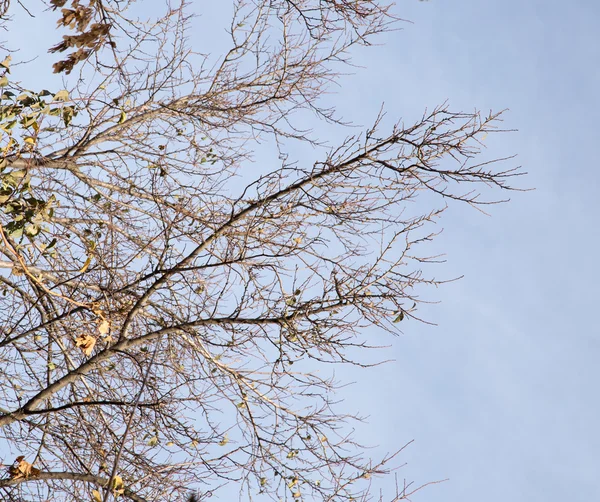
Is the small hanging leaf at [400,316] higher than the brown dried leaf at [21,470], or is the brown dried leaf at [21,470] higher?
the small hanging leaf at [400,316]

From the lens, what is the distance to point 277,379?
18.3ft

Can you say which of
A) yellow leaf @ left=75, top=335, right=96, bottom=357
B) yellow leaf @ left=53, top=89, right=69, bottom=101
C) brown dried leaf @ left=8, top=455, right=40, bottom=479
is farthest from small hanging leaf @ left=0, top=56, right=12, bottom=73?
brown dried leaf @ left=8, top=455, right=40, bottom=479

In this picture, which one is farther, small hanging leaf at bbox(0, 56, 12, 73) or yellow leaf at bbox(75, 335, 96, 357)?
small hanging leaf at bbox(0, 56, 12, 73)

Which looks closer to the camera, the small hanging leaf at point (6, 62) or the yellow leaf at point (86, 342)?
the yellow leaf at point (86, 342)

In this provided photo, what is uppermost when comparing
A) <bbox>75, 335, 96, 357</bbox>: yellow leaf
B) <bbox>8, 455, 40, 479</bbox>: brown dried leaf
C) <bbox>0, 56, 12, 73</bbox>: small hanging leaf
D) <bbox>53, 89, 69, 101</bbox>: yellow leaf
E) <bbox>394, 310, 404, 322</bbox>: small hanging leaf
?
<bbox>0, 56, 12, 73</bbox>: small hanging leaf

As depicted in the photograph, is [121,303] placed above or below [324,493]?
above

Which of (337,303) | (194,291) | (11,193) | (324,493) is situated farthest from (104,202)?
(324,493)

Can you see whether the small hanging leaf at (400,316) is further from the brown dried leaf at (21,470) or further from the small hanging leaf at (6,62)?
the small hanging leaf at (6,62)

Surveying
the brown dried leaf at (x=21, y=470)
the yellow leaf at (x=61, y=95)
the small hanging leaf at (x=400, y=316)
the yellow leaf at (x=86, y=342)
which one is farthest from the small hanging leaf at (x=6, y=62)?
the small hanging leaf at (x=400, y=316)

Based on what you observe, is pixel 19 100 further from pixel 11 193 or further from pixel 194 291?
pixel 194 291

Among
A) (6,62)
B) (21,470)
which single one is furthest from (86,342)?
(6,62)

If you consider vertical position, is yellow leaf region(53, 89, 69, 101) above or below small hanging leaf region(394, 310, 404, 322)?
above

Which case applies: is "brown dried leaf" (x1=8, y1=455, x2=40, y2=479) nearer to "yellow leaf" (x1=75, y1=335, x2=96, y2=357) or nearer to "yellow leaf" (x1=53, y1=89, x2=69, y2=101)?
"yellow leaf" (x1=75, y1=335, x2=96, y2=357)

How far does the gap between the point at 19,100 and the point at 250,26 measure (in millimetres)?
3118
